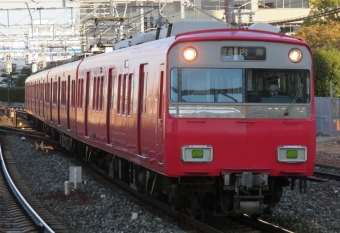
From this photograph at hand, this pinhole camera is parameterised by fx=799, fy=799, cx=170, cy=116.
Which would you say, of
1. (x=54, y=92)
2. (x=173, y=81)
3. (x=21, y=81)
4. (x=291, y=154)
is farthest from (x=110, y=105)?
(x=21, y=81)

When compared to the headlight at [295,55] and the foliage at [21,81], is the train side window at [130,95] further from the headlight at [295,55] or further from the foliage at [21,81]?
the foliage at [21,81]

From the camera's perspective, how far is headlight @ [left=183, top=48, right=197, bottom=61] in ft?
32.6

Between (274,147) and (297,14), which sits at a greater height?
(297,14)

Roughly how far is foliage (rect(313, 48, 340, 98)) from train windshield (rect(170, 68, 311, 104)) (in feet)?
76.5

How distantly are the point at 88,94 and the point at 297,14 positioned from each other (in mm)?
52479

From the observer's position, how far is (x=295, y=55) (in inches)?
401

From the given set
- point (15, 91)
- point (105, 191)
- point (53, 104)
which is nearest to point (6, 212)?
point (105, 191)

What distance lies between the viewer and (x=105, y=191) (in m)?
14.6

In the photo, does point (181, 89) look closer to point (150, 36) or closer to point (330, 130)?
point (150, 36)

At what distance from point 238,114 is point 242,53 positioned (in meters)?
0.80

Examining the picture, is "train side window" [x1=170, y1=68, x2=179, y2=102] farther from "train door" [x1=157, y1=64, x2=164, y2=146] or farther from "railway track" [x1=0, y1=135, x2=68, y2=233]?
"railway track" [x1=0, y1=135, x2=68, y2=233]

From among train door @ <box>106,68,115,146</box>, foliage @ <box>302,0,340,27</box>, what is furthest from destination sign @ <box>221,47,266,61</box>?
foliage @ <box>302,0,340,27</box>

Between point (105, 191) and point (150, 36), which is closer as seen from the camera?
point (150, 36)

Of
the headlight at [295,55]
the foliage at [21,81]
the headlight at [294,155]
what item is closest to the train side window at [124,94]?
the headlight at [295,55]
